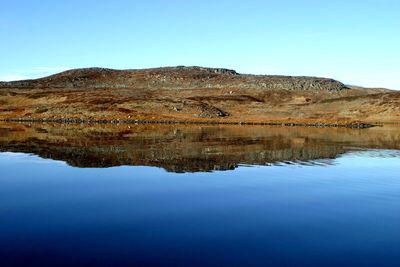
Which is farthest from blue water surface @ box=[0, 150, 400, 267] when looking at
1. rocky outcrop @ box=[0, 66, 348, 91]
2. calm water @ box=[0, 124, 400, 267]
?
rocky outcrop @ box=[0, 66, 348, 91]

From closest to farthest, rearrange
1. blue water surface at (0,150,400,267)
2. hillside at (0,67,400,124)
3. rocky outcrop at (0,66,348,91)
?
blue water surface at (0,150,400,267) < hillside at (0,67,400,124) < rocky outcrop at (0,66,348,91)

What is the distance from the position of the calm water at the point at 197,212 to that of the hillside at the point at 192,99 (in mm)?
74569

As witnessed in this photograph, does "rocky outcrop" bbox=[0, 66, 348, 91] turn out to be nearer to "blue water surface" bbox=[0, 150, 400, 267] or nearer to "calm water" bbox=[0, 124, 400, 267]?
"calm water" bbox=[0, 124, 400, 267]

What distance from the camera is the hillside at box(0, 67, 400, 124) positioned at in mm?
113431

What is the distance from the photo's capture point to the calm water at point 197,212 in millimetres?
11625

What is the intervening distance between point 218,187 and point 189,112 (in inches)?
3648

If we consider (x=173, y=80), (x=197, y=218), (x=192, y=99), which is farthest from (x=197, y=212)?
(x=173, y=80)

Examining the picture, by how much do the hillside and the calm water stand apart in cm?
7457

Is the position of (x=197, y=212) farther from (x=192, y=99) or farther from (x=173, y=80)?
(x=173, y=80)

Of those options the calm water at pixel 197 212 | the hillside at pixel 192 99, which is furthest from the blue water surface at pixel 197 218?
the hillside at pixel 192 99

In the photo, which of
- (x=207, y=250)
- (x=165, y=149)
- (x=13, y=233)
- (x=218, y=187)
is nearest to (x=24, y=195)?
(x=13, y=233)

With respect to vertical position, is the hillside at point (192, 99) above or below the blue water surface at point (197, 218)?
above

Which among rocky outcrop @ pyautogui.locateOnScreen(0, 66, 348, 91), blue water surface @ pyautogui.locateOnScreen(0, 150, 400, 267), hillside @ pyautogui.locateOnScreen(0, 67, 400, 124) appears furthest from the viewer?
rocky outcrop @ pyautogui.locateOnScreen(0, 66, 348, 91)

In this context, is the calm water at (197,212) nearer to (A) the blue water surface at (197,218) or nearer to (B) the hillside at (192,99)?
(A) the blue water surface at (197,218)
